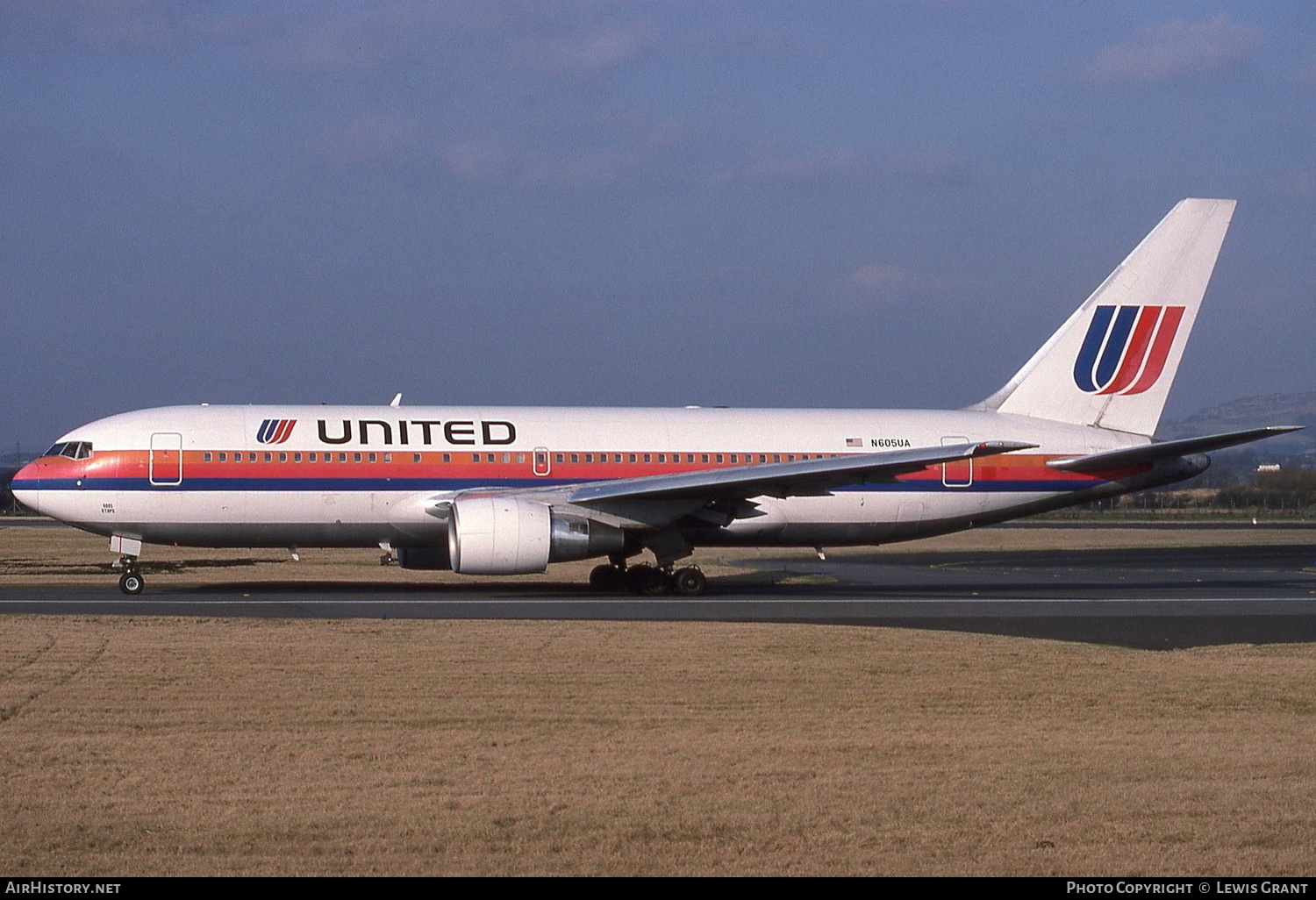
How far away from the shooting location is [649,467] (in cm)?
2759

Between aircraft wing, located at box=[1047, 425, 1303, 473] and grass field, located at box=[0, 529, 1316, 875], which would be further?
aircraft wing, located at box=[1047, 425, 1303, 473]

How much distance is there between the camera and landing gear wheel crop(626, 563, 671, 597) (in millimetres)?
26844

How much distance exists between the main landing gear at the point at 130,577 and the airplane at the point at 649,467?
0.03 metres

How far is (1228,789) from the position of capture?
9.56 metres

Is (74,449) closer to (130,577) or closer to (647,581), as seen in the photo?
(130,577)

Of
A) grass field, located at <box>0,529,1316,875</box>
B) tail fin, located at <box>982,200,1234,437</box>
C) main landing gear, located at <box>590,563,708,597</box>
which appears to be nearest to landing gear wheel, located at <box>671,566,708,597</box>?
main landing gear, located at <box>590,563,708,597</box>

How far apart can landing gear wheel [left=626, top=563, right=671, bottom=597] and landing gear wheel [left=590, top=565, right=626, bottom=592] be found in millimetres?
233

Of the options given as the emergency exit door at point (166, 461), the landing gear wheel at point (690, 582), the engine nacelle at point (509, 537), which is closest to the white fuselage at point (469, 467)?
the emergency exit door at point (166, 461)

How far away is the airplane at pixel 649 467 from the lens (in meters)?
25.2

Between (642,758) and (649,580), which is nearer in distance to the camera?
(642,758)

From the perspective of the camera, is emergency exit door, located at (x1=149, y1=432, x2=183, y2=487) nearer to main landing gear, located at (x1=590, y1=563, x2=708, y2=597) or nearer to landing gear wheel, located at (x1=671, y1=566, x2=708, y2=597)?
main landing gear, located at (x1=590, y1=563, x2=708, y2=597)

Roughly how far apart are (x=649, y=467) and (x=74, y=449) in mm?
10781

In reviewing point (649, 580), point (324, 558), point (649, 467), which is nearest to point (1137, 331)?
point (649, 467)
